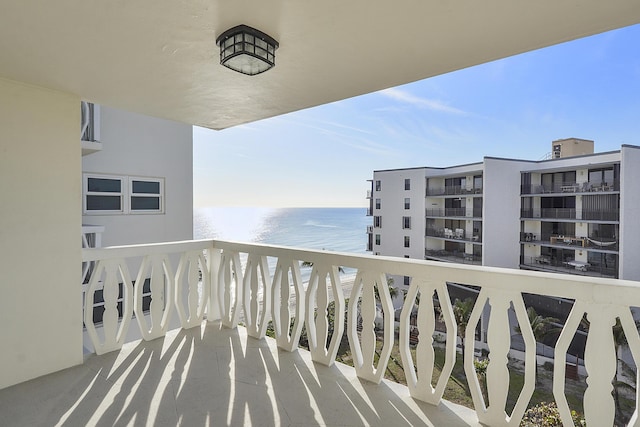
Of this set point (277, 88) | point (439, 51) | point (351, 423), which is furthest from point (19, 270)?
point (439, 51)

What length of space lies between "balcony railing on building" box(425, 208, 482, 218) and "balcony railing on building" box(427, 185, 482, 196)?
3.51 feet

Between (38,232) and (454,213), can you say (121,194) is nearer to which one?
(38,232)

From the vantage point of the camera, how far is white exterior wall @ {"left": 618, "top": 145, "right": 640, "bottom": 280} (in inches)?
577

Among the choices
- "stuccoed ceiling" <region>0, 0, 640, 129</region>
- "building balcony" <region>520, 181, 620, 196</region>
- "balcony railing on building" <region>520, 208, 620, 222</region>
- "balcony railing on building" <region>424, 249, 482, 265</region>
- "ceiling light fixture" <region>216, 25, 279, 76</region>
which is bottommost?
"balcony railing on building" <region>424, 249, 482, 265</region>

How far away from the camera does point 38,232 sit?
93.0 inches

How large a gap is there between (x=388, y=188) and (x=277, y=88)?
2186 cm

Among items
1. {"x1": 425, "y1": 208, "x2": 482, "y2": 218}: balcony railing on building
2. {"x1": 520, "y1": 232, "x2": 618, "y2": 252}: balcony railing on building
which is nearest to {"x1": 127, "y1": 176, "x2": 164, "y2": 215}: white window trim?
{"x1": 425, "y1": 208, "x2": 482, "y2": 218}: balcony railing on building

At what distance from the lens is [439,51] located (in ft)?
5.90

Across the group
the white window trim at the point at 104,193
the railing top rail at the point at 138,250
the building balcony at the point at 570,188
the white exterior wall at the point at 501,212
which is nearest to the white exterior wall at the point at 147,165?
the white window trim at the point at 104,193

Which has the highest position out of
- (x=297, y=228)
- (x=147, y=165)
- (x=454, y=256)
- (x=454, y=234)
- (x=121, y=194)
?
(x=147, y=165)

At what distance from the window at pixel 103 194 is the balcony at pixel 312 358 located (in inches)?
214

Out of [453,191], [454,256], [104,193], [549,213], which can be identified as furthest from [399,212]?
[104,193]

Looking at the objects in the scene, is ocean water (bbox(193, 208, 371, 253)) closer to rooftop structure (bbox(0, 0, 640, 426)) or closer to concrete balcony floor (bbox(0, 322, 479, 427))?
rooftop structure (bbox(0, 0, 640, 426))

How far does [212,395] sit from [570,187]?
2052cm
